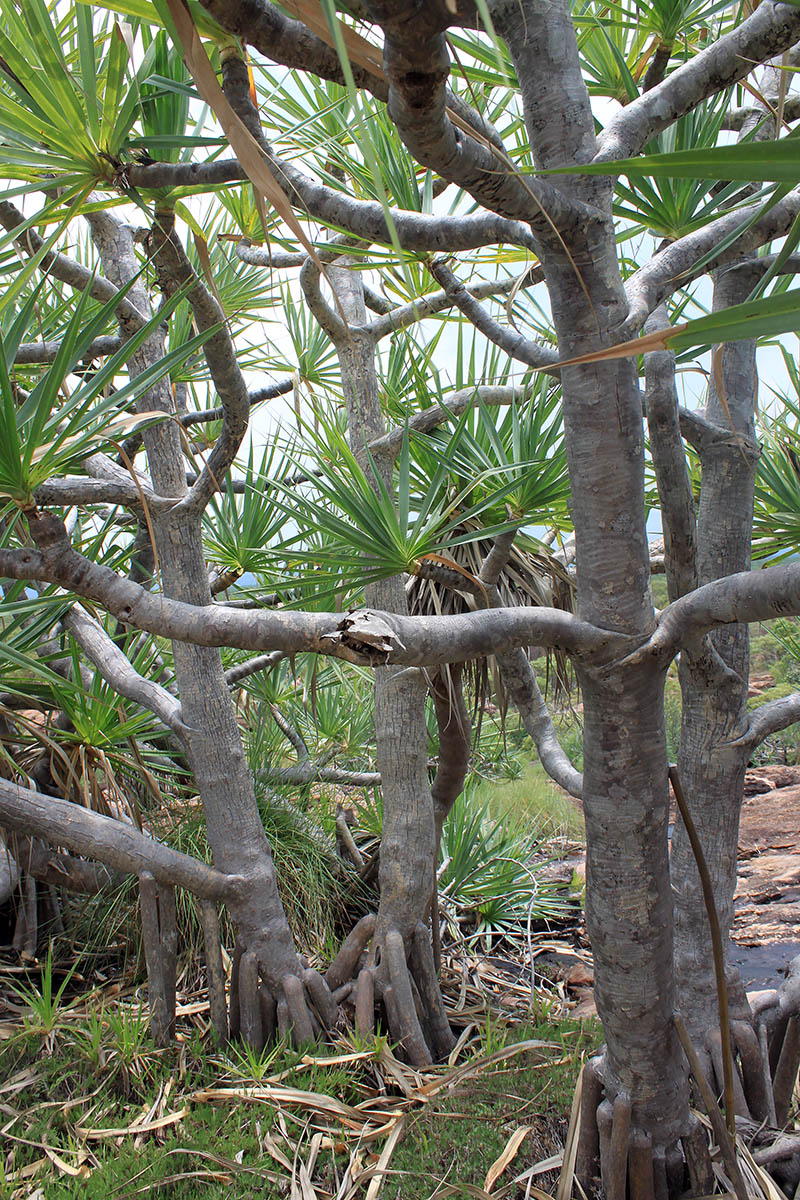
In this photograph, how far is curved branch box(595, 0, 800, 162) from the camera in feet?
2.61

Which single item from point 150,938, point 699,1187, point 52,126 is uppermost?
point 52,126

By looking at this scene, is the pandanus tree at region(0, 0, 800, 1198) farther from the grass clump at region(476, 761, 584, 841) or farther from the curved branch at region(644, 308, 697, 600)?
the grass clump at region(476, 761, 584, 841)

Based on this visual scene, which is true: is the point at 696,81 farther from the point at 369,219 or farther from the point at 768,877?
the point at 768,877

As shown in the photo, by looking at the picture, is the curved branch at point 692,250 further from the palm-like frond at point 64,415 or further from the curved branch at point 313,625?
the palm-like frond at point 64,415

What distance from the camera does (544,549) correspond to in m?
2.02

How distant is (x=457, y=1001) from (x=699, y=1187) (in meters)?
1.16

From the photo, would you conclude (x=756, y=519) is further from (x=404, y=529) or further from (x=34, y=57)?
(x=34, y=57)

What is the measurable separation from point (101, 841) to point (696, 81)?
1.73 m

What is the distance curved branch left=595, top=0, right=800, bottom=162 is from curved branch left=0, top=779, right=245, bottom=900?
156cm

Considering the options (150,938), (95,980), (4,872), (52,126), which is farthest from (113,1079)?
(52,126)

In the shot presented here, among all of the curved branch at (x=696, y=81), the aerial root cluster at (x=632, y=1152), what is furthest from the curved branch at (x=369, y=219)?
the aerial root cluster at (x=632, y=1152)

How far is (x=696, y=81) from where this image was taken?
2.85ft

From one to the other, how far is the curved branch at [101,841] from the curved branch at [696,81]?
1.56 m

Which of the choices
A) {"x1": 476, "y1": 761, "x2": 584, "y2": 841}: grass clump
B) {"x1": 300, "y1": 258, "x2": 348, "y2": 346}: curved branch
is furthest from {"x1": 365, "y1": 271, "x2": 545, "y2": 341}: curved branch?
{"x1": 476, "y1": 761, "x2": 584, "y2": 841}: grass clump
